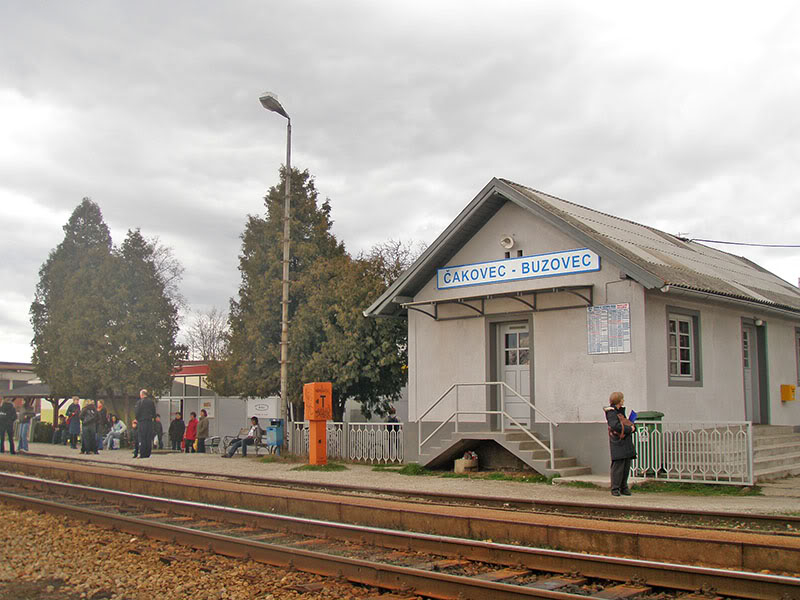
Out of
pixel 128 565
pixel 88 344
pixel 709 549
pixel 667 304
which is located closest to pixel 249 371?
pixel 88 344

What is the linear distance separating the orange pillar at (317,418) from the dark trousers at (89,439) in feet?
28.7

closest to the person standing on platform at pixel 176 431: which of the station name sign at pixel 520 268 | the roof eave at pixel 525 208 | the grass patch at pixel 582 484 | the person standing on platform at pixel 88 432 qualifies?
the person standing on platform at pixel 88 432

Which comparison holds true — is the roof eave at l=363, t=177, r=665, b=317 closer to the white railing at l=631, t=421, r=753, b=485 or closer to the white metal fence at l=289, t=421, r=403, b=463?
the white railing at l=631, t=421, r=753, b=485

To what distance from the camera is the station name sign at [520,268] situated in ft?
54.3

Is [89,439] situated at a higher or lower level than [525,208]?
lower

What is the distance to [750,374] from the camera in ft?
63.1

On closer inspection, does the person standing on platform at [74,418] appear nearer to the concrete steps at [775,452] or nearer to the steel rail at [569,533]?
the steel rail at [569,533]

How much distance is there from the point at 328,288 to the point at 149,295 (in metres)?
12.0

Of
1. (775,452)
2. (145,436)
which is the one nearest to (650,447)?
(775,452)

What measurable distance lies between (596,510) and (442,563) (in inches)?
155

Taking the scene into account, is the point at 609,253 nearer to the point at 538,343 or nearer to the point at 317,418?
the point at 538,343

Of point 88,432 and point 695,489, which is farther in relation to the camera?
point 88,432

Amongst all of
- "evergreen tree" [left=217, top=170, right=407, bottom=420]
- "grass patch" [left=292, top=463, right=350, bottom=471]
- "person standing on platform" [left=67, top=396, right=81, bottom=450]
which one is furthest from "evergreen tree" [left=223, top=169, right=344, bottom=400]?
"grass patch" [left=292, top=463, right=350, bottom=471]

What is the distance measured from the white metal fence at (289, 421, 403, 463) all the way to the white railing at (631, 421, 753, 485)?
21.8 ft
